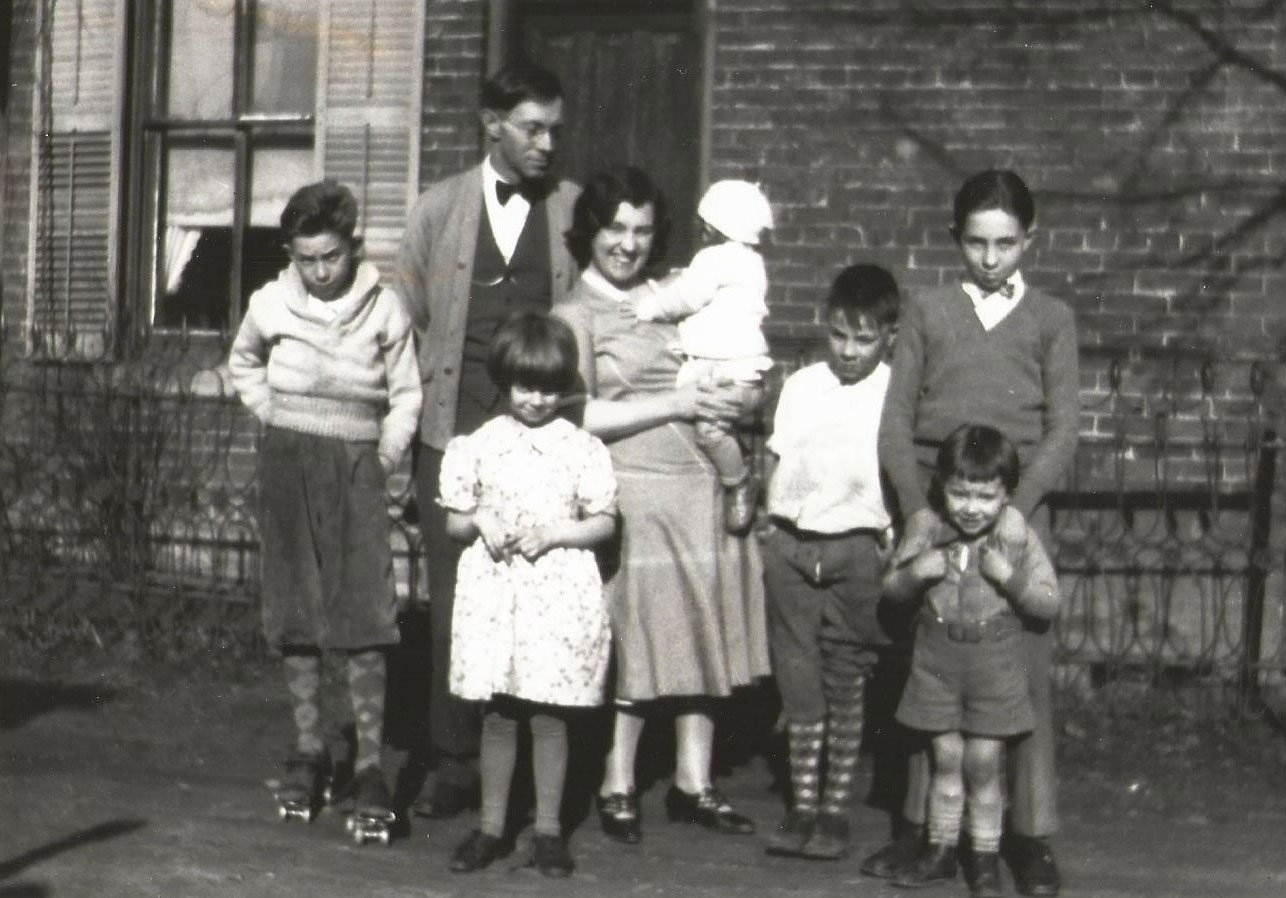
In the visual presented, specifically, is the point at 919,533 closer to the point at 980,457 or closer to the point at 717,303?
the point at 980,457

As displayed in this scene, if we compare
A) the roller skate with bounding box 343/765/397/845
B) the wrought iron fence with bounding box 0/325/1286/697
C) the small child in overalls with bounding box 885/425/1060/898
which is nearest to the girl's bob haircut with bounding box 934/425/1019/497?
the small child in overalls with bounding box 885/425/1060/898

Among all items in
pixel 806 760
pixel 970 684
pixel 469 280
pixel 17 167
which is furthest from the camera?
pixel 17 167

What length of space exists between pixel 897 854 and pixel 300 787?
5.81 feet

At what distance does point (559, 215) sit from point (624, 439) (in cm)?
74

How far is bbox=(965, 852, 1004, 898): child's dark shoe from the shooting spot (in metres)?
5.32

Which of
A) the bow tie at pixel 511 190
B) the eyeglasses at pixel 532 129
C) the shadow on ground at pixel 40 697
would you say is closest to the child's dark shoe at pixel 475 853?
the bow tie at pixel 511 190

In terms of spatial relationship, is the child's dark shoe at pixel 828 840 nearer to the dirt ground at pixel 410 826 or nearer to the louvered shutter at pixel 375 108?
the dirt ground at pixel 410 826

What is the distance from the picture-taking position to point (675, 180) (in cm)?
907

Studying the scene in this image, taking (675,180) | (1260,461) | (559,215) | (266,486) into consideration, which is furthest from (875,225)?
(266,486)

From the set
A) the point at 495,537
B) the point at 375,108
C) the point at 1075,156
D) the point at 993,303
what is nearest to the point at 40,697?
the point at 375,108

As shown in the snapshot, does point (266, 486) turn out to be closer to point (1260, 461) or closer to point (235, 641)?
point (235, 641)

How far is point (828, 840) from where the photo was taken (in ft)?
18.8

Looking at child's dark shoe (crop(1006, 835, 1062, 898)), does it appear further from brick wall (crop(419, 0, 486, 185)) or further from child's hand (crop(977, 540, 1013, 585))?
brick wall (crop(419, 0, 486, 185))

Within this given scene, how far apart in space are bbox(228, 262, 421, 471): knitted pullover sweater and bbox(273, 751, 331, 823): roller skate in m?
0.92
